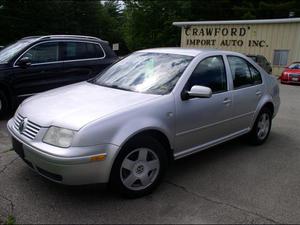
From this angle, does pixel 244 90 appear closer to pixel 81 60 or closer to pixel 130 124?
pixel 130 124

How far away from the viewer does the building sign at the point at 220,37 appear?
73.6 feet

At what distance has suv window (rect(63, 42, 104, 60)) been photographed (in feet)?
24.8

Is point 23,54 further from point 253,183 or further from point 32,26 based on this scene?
point 32,26

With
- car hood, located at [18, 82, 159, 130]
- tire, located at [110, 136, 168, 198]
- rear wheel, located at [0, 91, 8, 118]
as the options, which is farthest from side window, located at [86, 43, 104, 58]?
tire, located at [110, 136, 168, 198]

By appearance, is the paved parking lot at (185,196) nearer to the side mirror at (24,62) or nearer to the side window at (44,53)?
the side mirror at (24,62)

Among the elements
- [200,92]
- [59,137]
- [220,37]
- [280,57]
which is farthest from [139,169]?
[220,37]

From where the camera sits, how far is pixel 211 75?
438 cm

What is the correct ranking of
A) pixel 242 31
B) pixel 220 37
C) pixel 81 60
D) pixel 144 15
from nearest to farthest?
pixel 81 60 → pixel 242 31 → pixel 220 37 → pixel 144 15

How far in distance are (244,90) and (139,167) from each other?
2.26m

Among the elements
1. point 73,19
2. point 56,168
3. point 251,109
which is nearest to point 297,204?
point 251,109

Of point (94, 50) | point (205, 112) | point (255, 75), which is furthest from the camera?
point (94, 50)

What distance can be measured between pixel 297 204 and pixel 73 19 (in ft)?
134

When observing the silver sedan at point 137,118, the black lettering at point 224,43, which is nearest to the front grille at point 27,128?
the silver sedan at point 137,118

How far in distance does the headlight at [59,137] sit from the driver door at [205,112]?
1307mm
